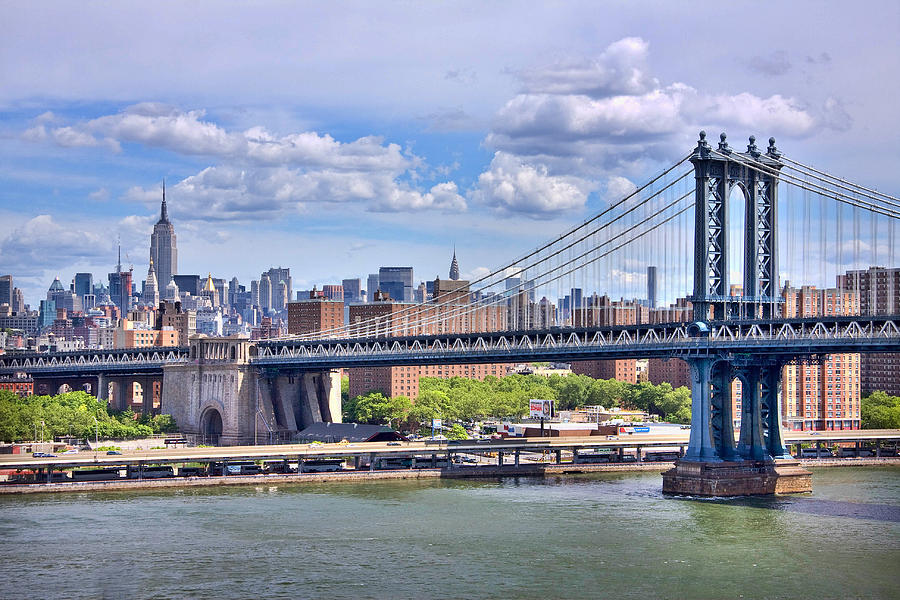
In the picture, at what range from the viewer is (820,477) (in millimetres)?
86000

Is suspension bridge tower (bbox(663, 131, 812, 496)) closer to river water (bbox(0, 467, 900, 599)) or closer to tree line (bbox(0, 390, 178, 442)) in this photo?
river water (bbox(0, 467, 900, 599))

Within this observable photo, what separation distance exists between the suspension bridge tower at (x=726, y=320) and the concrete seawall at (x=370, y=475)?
14.7 m

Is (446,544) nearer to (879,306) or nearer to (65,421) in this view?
(65,421)

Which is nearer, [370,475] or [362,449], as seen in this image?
[370,475]

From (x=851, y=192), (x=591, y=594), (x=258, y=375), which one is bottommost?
(x=591, y=594)

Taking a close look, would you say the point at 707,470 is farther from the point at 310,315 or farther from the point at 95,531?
the point at 310,315

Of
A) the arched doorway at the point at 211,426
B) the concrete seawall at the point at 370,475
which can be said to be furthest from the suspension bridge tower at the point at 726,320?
the arched doorway at the point at 211,426

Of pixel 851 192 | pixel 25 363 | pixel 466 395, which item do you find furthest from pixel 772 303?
pixel 25 363

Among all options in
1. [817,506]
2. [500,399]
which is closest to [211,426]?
[500,399]

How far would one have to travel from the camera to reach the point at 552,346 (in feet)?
287

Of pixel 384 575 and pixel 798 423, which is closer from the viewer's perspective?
pixel 384 575

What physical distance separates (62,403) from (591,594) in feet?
274

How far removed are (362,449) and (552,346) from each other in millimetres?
13886

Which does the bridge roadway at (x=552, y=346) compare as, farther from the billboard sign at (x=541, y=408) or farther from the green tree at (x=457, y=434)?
the billboard sign at (x=541, y=408)
